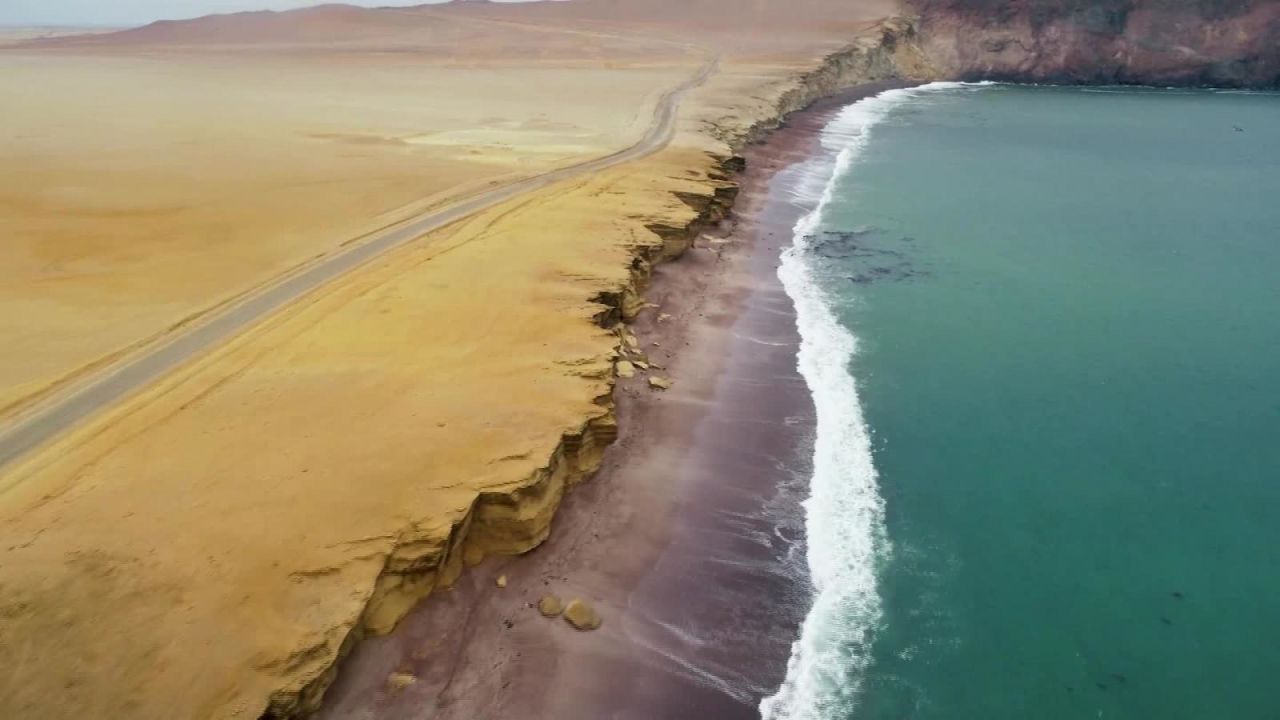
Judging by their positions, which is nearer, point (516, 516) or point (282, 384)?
point (516, 516)

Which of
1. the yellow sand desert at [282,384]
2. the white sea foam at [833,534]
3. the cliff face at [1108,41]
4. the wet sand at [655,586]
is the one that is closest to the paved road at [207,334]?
the yellow sand desert at [282,384]

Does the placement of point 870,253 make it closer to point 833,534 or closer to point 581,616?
point 833,534

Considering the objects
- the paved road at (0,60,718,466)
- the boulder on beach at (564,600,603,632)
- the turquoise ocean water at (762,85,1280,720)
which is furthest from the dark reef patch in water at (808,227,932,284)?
the boulder on beach at (564,600,603,632)

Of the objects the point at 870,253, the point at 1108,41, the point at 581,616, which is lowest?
the point at 581,616

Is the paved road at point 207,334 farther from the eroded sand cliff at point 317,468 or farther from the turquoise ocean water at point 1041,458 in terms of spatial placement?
the turquoise ocean water at point 1041,458

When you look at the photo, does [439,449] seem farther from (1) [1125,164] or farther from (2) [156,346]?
(1) [1125,164]

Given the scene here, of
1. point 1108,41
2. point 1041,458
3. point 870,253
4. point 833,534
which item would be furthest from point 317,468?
point 1108,41

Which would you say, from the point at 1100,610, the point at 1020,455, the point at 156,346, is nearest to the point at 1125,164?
the point at 1020,455
